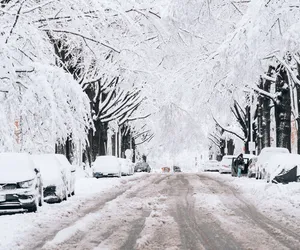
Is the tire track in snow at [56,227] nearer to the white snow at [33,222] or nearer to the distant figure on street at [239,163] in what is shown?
the white snow at [33,222]

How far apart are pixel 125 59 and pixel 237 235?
9.66 m

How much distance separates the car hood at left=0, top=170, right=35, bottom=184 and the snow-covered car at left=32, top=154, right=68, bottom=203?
2.50 m

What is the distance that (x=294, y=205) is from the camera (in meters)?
17.7

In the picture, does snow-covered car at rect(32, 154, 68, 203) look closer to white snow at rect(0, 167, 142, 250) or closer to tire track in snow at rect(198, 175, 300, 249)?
white snow at rect(0, 167, 142, 250)

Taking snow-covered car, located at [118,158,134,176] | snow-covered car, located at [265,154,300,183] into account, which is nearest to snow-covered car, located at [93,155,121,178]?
snow-covered car, located at [118,158,134,176]

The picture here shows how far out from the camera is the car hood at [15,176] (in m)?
15.4

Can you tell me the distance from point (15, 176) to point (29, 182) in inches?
15.3

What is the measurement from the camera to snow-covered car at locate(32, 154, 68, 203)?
18.6 metres

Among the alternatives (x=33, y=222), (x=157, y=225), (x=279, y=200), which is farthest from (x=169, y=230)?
(x=279, y=200)

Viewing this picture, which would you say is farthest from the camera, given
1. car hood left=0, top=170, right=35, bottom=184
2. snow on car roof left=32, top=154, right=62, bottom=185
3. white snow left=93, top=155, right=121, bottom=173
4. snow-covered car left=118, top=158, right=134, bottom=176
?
snow-covered car left=118, top=158, right=134, bottom=176

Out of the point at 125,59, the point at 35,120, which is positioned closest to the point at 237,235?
the point at 35,120

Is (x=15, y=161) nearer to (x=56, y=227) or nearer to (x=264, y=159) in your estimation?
(x=56, y=227)

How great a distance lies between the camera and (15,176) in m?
15.6

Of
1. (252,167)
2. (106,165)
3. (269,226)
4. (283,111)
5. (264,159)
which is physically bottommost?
(269,226)
